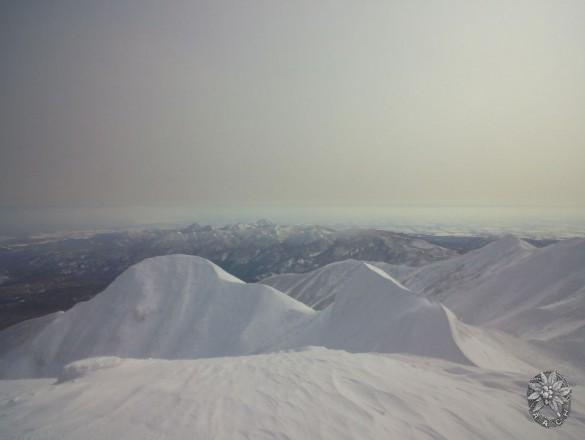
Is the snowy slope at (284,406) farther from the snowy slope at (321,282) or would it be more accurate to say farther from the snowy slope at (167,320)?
the snowy slope at (321,282)

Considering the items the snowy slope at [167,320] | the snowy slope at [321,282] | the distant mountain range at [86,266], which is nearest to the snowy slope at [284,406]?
the snowy slope at [167,320]

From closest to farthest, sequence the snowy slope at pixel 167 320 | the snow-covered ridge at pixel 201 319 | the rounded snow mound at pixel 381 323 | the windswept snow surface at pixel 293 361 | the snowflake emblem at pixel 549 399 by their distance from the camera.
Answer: the windswept snow surface at pixel 293 361
the snowflake emblem at pixel 549 399
the rounded snow mound at pixel 381 323
the snow-covered ridge at pixel 201 319
the snowy slope at pixel 167 320

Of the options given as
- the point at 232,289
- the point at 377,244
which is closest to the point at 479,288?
the point at 232,289

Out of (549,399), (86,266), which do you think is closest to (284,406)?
(549,399)

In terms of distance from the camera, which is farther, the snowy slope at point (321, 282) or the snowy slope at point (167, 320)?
the snowy slope at point (321, 282)

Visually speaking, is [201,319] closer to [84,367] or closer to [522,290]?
[84,367]

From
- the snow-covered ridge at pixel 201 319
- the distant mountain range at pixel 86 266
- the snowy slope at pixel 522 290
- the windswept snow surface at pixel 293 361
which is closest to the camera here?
the windswept snow surface at pixel 293 361

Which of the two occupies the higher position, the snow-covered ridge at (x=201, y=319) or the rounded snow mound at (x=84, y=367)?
the rounded snow mound at (x=84, y=367)
